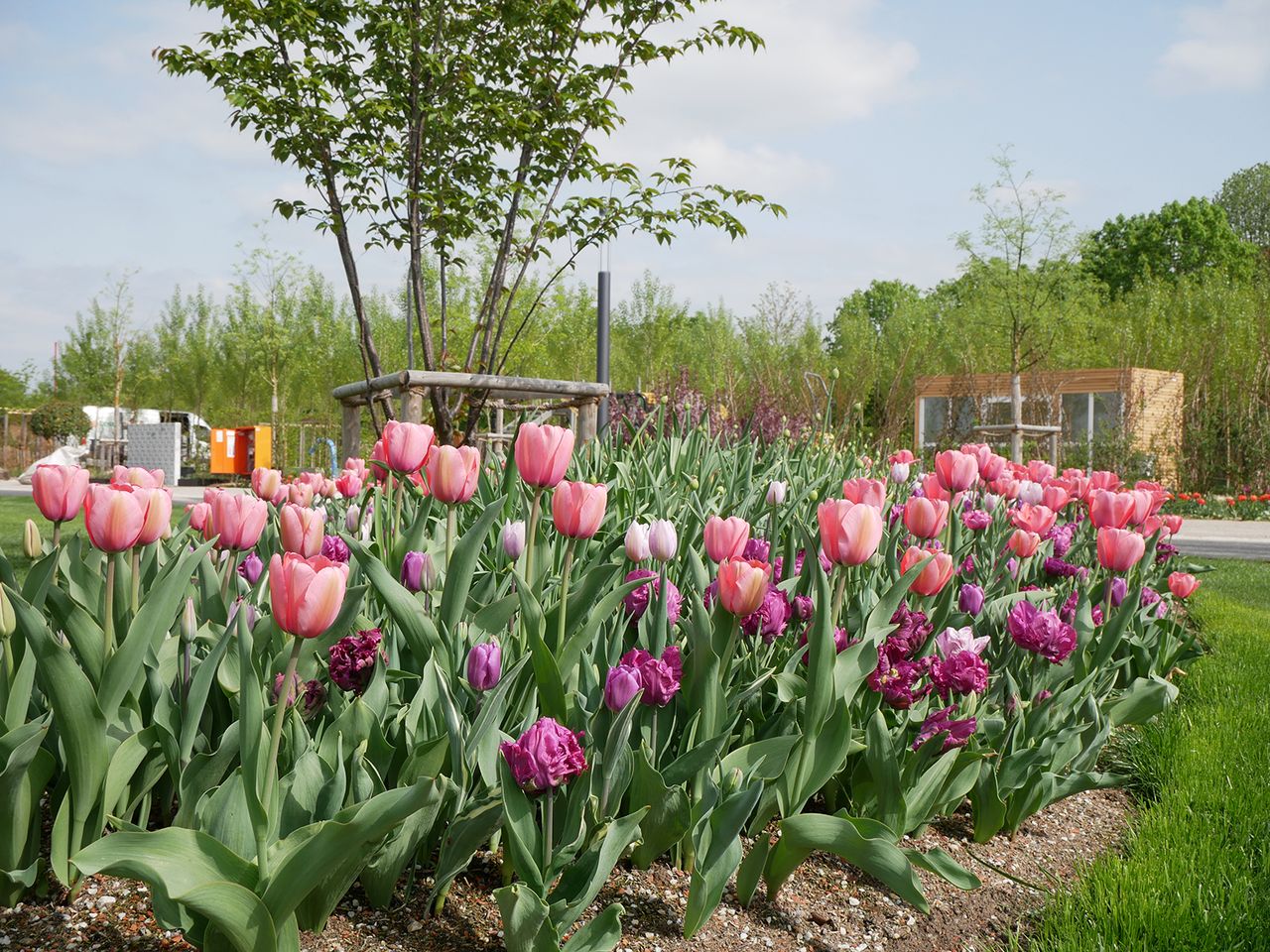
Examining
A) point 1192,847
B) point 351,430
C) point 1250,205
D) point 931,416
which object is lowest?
point 1192,847

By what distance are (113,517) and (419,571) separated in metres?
0.53

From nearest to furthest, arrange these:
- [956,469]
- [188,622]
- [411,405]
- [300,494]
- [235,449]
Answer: [188,622], [300,494], [956,469], [411,405], [235,449]

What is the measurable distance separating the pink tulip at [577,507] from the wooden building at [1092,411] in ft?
45.4

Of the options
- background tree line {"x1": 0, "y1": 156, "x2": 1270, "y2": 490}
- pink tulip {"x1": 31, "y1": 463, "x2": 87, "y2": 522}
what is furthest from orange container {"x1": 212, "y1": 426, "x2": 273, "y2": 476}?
pink tulip {"x1": 31, "y1": 463, "x2": 87, "y2": 522}

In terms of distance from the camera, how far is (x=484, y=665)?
1.39 meters

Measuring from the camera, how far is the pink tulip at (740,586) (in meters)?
1.47

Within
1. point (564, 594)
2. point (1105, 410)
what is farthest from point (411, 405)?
point (1105, 410)

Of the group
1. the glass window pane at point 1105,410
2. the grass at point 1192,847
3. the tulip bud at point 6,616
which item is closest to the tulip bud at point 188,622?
the tulip bud at point 6,616

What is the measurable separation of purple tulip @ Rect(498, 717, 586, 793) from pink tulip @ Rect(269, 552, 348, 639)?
0.29 meters

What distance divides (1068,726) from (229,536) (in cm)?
181

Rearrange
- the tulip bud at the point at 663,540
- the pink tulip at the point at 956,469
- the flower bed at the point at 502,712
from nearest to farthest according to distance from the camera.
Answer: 1. the flower bed at the point at 502,712
2. the tulip bud at the point at 663,540
3. the pink tulip at the point at 956,469

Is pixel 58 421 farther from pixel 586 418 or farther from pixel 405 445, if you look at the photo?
pixel 405 445

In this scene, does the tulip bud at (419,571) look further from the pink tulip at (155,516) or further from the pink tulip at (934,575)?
the pink tulip at (934,575)

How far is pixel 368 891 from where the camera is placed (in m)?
1.47
